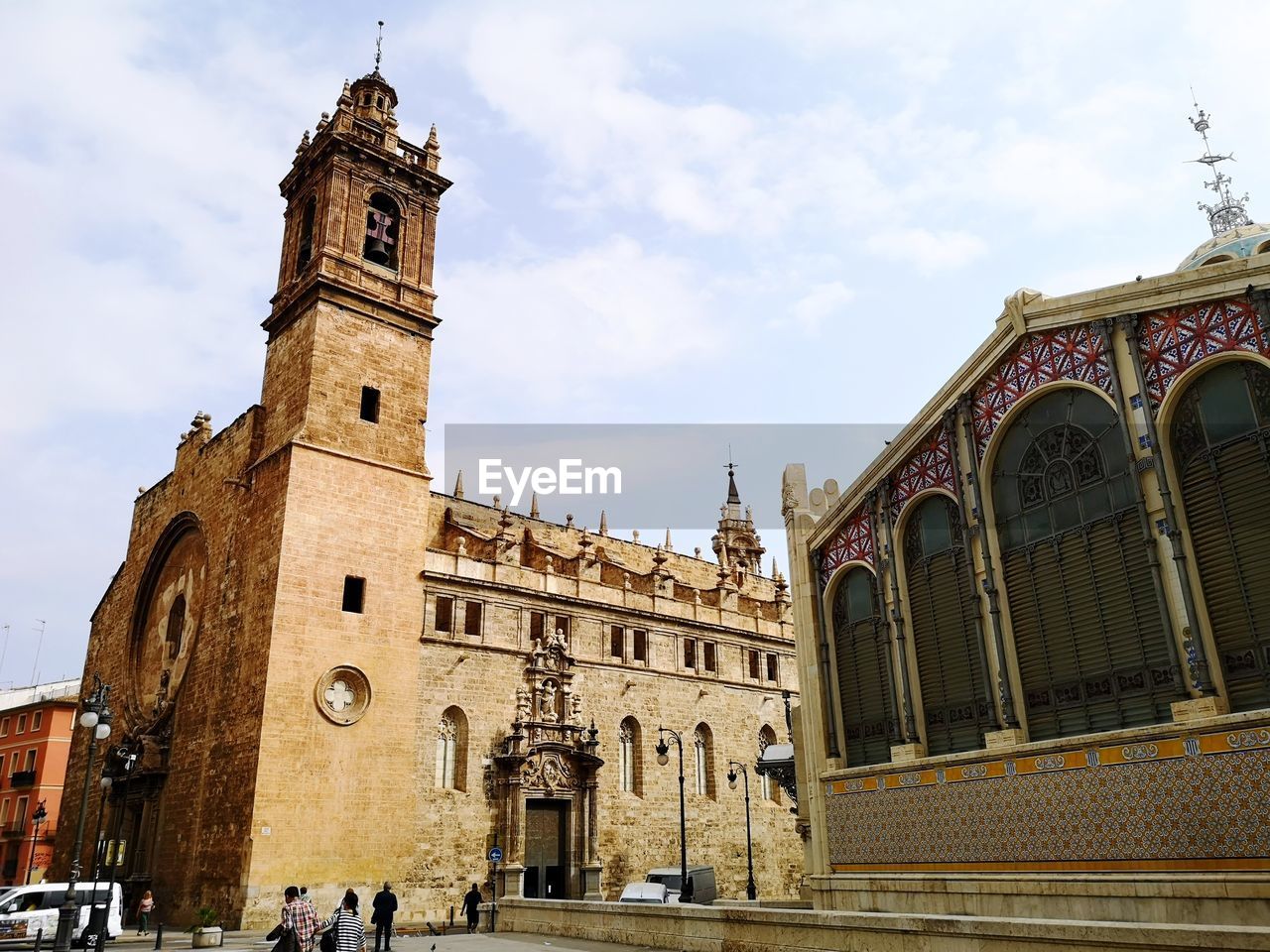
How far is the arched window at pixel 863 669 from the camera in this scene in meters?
15.9

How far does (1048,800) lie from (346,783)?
19.6 metres

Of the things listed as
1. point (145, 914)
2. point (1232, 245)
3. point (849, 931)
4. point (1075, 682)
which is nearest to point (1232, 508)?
point (1075, 682)

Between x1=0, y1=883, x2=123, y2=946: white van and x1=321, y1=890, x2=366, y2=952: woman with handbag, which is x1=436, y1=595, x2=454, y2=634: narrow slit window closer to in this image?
x1=0, y1=883, x2=123, y2=946: white van

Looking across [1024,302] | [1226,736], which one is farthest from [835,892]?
[1024,302]

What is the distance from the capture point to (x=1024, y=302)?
14250 millimetres

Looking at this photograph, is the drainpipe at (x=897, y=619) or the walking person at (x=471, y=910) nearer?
the drainpipe at (x=897, y=619)

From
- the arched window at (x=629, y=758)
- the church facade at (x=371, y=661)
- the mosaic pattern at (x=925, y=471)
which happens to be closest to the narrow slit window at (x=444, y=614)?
the church facade at (x=371, y=661)

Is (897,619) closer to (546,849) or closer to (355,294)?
(546,849)

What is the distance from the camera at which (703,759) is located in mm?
37000

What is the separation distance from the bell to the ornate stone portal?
47.9ft

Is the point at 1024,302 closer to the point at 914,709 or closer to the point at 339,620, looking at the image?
the point at 914,709

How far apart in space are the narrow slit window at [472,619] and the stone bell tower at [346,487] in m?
2.13

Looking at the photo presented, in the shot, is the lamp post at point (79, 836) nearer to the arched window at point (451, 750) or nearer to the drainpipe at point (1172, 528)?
the arched window at point (451, 750)

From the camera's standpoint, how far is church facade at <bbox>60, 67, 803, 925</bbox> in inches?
1009
